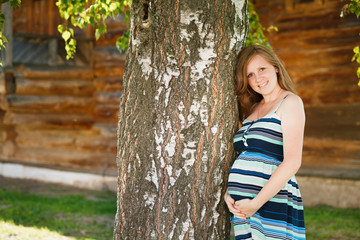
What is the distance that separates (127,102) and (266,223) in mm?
1032

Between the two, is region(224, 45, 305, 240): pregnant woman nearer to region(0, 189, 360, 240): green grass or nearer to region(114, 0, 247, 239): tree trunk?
region(114, 0, 247, 239): tree trunk

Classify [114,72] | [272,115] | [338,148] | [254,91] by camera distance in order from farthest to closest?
[114,72] → [338,148] → [254,91] → [272,115]

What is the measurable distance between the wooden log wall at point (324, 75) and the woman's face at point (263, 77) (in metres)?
4.25

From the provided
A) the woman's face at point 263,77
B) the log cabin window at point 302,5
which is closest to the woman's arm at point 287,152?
the woman's face at point 263,77

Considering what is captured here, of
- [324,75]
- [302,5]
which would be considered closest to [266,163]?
[324,75]

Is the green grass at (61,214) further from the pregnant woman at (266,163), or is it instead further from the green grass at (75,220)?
the pregnant woman at (266,163)

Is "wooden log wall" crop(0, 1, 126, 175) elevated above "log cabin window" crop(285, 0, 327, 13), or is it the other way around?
"log cabin window" crop(285, 0, 327, 13)

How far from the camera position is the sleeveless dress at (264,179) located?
238 cm

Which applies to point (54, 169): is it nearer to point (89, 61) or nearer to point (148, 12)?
point (89, 61)

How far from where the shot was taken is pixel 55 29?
8.70 metres

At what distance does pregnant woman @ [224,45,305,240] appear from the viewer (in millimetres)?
2295

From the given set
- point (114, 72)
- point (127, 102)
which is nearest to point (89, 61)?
point (114, 72)

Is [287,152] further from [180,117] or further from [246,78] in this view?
[180,117]

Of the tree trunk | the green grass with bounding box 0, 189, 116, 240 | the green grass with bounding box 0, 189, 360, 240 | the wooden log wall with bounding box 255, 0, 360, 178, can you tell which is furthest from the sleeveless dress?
the wooden log wall with bounding box 255, 0, 360, 178
